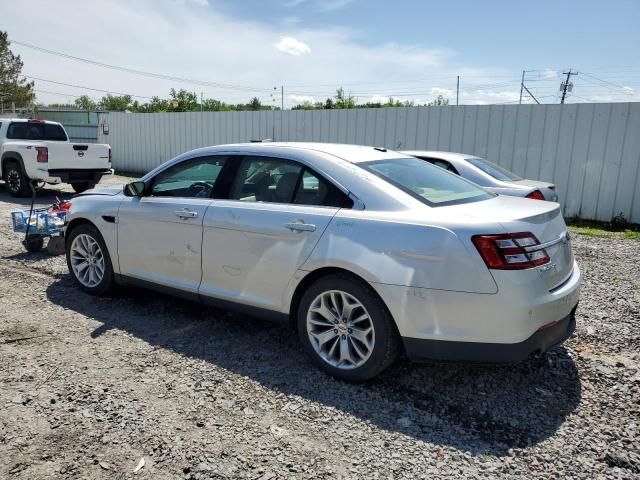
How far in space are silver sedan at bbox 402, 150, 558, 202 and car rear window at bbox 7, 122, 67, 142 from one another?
9.91 meters

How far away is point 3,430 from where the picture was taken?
287 cm

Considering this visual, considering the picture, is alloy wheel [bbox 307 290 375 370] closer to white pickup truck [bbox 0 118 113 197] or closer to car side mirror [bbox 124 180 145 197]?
car side mirror [bbox 124 180 145 197]

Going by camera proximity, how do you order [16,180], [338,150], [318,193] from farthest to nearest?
[16,180]
[338,150]
[318,193]

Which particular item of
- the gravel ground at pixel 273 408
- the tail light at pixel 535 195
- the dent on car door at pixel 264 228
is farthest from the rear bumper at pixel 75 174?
the tail light at pixel 535 195

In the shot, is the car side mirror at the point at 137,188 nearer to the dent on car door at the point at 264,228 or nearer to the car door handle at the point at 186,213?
the car door handle at the point at 186,213

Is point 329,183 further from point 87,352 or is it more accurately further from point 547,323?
point 87,352

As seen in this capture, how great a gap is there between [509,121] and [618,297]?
6676 millimetres

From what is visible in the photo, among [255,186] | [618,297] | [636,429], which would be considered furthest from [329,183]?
[618,297]

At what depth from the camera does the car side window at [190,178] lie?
4.30m

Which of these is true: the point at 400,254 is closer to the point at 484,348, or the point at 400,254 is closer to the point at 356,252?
the point at 356,252

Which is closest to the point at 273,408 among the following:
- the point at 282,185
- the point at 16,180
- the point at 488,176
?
the point at 282,185

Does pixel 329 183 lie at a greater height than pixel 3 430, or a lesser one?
greater

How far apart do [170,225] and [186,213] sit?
0.24 metres

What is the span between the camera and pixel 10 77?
4688 cm
